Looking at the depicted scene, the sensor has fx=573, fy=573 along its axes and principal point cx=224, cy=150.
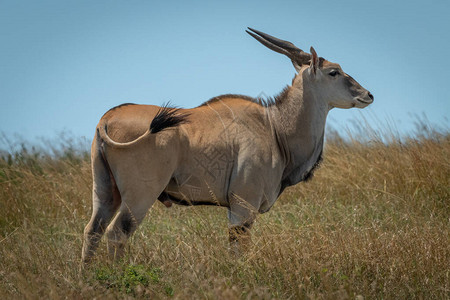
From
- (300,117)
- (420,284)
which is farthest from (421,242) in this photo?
(300,117)

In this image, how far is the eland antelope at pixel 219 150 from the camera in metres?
5.16

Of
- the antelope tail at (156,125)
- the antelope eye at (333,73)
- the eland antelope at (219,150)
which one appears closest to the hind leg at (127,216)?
the eland antelope at (219,150)

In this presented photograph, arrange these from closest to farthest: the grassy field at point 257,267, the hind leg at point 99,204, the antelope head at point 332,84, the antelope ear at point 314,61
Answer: the grassy field at point 257,267, the hind leg at point 99,204, the antelope ear at point 314,61, the antelope head at point 332,84

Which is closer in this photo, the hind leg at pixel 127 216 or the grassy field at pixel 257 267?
the grassy field at pixel 257 267

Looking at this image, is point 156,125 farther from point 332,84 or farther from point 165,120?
point 332,84

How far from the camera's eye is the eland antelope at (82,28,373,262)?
5160 millimetres

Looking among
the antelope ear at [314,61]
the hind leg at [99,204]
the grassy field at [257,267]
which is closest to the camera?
the grassy field at [257,267]

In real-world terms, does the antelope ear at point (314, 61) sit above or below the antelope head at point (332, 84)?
above

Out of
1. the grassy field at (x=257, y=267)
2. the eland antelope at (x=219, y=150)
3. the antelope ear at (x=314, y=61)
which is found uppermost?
the antelope ear at (x=314, y=61)

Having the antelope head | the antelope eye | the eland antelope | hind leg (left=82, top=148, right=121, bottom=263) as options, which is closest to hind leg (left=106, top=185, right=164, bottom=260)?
the eland antelope

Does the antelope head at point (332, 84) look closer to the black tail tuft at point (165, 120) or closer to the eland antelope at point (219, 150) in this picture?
the eland antelope at point (219, 150)

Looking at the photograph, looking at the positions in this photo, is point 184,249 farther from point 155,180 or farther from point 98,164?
point 98,164

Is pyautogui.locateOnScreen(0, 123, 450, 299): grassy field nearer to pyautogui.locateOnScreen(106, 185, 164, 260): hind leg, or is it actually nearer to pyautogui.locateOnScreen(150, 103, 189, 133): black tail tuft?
pyautogui.locateOnScreen(106, 185, 164, 260): hind leg

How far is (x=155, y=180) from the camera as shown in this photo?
518 centimetres
